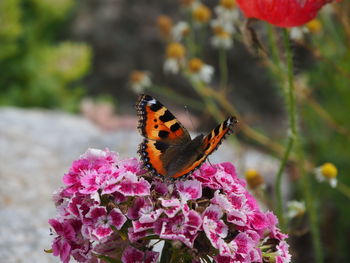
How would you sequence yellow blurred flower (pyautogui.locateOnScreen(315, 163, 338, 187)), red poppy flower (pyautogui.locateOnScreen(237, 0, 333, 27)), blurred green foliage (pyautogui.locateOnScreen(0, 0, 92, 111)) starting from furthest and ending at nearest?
blurred green foliage (pyautogui.locateOnScreen(0, 0, 92, 111)) < yellow blurred flower (pyautogui.locateOnScreen(315, 163, 338, 187)) < red poppy flower (pyautogui.locateOnScreen(237, 0, 333, 27))

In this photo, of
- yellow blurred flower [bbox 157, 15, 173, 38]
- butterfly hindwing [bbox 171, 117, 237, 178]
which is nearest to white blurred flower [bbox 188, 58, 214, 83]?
yellow blurred flower [bbox 157, 15, 173, 38]

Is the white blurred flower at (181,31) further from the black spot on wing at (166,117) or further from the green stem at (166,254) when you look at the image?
the green stem at (166,254)

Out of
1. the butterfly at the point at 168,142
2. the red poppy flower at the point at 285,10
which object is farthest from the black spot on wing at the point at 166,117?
the red poppy flower at the point at 285,10

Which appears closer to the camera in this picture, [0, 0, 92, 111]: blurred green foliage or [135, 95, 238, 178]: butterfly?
[135, 95, 238, 178]: butterfly

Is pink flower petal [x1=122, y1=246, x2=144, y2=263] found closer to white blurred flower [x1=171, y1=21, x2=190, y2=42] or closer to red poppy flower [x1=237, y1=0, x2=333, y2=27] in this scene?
red poppy flower [x1=237, y1=0, x2=333, y2=27]

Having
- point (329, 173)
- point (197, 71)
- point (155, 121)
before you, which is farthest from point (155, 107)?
point (197, 71)

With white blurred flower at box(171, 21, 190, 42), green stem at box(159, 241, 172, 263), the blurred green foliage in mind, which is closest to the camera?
green stem at box(159, 241, 172, 263)

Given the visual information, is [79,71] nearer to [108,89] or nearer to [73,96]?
[73,96]

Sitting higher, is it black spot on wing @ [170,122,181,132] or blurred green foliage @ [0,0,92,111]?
blurred green foliage @ [0,0,92,111]
